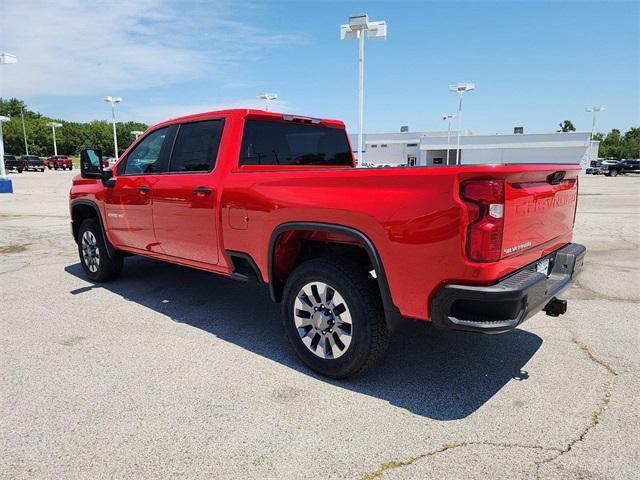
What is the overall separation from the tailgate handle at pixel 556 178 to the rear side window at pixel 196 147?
2670 mm

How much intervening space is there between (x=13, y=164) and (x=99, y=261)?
46.4 meters

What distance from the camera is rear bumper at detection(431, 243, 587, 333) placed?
254 centimetres

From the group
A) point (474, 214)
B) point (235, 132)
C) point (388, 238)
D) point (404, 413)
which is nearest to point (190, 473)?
point (404, 413)

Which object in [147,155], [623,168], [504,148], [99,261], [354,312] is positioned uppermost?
[504,148]

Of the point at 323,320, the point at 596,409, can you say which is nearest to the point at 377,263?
the point at 323,320

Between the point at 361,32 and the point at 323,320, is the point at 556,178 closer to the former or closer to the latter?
the point at 323,320

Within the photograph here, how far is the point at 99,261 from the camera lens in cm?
585

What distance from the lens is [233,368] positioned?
3.53 m

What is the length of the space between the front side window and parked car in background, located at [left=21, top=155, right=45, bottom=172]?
48.5 meters

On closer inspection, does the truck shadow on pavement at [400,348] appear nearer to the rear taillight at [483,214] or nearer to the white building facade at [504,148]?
the rear taillight at [483,214]

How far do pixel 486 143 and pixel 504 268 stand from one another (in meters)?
62.8

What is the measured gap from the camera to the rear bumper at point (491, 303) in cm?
254

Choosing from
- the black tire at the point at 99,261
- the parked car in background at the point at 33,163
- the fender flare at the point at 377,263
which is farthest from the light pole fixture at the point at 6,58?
the parked car in background at the point at 33,163

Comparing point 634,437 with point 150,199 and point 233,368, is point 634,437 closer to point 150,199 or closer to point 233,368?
point 233,368
